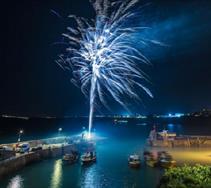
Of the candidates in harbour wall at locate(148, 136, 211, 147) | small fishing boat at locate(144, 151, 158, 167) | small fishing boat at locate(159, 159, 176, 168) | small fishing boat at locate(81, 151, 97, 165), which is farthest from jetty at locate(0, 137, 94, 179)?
small fishing boat at locate(159, 159, 176, 168)

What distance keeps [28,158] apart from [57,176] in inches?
478

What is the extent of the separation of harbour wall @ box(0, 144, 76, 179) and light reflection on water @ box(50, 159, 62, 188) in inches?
177

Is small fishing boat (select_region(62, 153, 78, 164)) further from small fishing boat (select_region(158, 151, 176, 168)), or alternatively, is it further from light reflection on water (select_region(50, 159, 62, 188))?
small fishing boat (select_region(158, 151, 176, 168))

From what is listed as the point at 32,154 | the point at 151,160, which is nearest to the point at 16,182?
the point at 32,154

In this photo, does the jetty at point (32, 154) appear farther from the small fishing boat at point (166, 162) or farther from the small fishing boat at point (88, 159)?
the small fishing boat at point (166, 162)

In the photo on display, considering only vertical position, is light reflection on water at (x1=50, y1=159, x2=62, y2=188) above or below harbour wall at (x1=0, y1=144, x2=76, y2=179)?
below

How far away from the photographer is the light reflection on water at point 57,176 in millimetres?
45531

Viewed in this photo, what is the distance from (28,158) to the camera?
61031 millimetres

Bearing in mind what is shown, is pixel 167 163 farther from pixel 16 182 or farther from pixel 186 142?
pixel 186 142

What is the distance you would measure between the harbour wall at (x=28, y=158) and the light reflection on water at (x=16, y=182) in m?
1.96

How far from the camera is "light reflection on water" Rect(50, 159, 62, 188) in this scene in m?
45.5

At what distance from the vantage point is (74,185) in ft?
149

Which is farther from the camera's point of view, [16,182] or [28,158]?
[28,158]

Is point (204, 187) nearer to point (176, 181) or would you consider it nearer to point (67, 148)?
point (176, 181)
